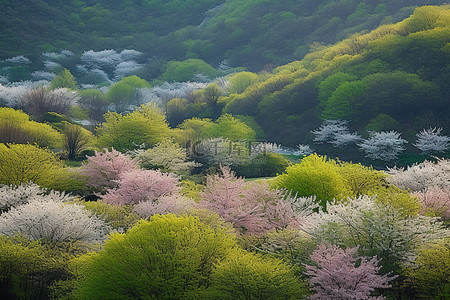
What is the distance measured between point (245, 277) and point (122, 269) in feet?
10.7

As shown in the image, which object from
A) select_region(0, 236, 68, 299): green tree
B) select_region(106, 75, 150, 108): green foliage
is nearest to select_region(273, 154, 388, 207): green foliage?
select_region(0, 236, 68, 299): green tree

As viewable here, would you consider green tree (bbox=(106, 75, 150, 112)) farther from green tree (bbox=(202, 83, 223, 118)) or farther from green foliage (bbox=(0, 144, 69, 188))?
green foliage (bbox=(0, 144, 69, 188))

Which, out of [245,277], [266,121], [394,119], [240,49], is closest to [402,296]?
[245,277]

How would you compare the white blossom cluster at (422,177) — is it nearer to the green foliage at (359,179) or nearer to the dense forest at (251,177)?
the dense forest at (251,177)

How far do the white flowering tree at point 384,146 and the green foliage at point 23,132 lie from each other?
29.5m

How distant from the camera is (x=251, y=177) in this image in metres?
32.8

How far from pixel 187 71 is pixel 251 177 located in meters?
76.3

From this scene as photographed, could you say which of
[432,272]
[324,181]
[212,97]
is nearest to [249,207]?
[324,181]

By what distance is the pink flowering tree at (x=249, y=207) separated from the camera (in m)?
15.5

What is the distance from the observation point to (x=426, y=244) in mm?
11914

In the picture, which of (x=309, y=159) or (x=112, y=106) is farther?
(x=112, y=106)

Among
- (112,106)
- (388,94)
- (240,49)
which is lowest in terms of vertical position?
(112,106)

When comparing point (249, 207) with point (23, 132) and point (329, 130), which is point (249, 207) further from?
point (329, 130)

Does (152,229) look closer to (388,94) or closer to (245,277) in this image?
(245,277)
